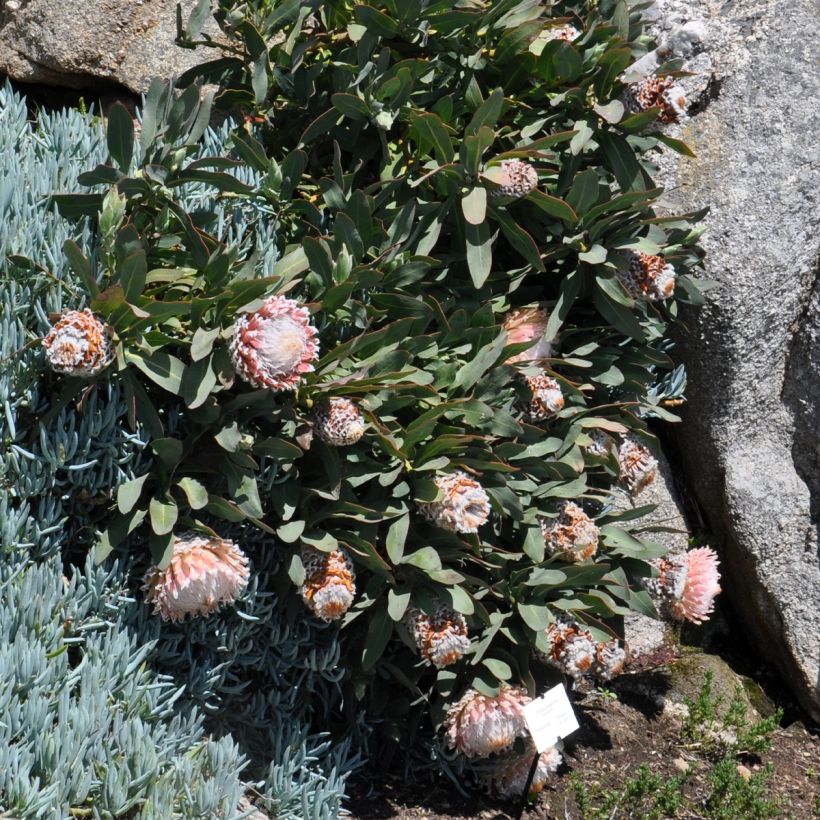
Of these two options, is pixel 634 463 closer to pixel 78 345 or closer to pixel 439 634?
pixel 439 634

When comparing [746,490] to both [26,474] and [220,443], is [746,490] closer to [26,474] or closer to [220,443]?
[220,443]

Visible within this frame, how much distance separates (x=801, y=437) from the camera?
10.6 ft

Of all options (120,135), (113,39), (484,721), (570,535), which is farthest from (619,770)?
(113,39)

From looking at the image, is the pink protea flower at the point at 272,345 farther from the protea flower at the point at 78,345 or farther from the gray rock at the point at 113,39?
the gray rock at the point at 113,39

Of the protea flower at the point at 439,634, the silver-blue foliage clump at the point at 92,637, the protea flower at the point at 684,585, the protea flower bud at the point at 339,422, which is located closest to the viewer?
the silver-blue foliage clump at the point at 92,637

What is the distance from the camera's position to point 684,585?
9.00ft

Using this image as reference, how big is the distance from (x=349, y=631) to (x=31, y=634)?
30.2 inches

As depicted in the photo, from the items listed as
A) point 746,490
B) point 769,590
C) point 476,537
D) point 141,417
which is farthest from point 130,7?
point 769,590

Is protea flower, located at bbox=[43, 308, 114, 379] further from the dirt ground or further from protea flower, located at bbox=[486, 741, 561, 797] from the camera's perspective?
protea flower, located at bbox=[486, 741, 561, 797]

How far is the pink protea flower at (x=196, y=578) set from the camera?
6.43 feet

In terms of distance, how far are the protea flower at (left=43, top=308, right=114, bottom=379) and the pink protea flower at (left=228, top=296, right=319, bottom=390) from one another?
0.78 ft

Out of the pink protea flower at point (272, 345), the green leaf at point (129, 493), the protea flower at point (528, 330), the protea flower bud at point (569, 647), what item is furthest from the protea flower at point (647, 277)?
the green leaf at point (129, 493)

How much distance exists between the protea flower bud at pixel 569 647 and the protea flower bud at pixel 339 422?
2.35 feet

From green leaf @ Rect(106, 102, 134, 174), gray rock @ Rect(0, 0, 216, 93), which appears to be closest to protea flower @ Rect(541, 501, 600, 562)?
green leaf @ Rect(106, 102, 134, 174)
